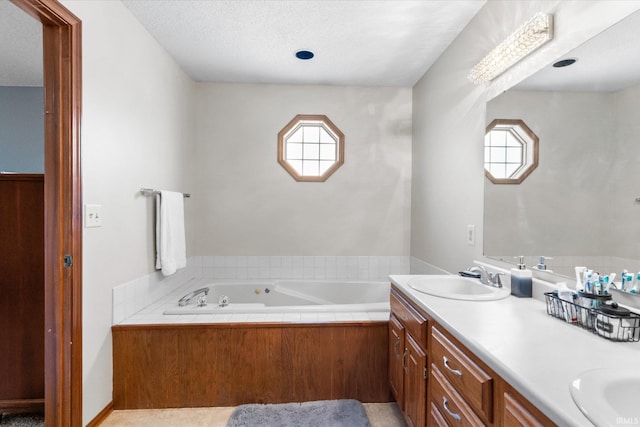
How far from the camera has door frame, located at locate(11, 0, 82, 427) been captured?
5.15 feet

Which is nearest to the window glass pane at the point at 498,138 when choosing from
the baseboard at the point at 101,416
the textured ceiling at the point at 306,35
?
the textured ceiling at the point at 306,35

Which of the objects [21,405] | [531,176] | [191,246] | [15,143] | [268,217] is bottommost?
[21,405]

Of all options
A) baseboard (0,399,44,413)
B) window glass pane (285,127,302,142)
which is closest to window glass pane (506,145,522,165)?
window glass pane (285,127,302,142)

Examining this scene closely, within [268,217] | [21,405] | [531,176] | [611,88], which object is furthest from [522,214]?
[21,405]

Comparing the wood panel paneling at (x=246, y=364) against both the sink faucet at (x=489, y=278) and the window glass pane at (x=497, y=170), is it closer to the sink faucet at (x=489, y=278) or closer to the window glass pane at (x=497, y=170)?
the sink faucet at (x=489, y=278)

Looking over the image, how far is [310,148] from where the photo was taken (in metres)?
3.41

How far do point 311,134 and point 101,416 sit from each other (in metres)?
2.77

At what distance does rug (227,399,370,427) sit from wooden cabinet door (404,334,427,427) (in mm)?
381

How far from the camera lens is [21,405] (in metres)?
1.85

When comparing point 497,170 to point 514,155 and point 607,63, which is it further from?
point 607,63

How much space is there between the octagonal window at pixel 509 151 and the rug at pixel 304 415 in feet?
5.18

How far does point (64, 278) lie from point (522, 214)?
7.49 feet

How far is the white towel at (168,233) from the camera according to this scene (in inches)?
96.0

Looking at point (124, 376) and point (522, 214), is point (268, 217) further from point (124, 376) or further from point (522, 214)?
point (522, 214)
